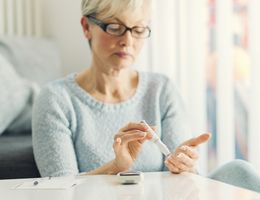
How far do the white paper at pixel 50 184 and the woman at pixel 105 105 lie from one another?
0.30 m

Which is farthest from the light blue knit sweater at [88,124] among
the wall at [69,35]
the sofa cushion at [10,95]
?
the wall at [69,35]

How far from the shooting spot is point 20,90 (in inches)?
81.8

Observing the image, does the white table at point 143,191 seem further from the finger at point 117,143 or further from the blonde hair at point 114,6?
the blonde hair at point 114,6

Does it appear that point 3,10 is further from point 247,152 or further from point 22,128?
point 247,152

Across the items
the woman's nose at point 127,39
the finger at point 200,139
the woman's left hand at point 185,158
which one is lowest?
the woman's left hand at point 185,158

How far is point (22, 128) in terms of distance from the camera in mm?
2078

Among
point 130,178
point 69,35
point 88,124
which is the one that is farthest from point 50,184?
point 69,35

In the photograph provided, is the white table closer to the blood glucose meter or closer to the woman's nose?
the blood glucose meter

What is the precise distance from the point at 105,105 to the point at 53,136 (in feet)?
0.65

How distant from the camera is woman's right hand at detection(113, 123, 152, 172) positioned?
4.31 feet

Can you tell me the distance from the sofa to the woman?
0.13 meters

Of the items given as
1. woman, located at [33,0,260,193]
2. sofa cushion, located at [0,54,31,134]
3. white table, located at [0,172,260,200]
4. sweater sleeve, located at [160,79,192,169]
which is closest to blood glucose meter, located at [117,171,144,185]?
white table, located at [0,172,260,200]

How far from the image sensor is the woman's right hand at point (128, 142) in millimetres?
1313

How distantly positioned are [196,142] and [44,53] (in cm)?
120
